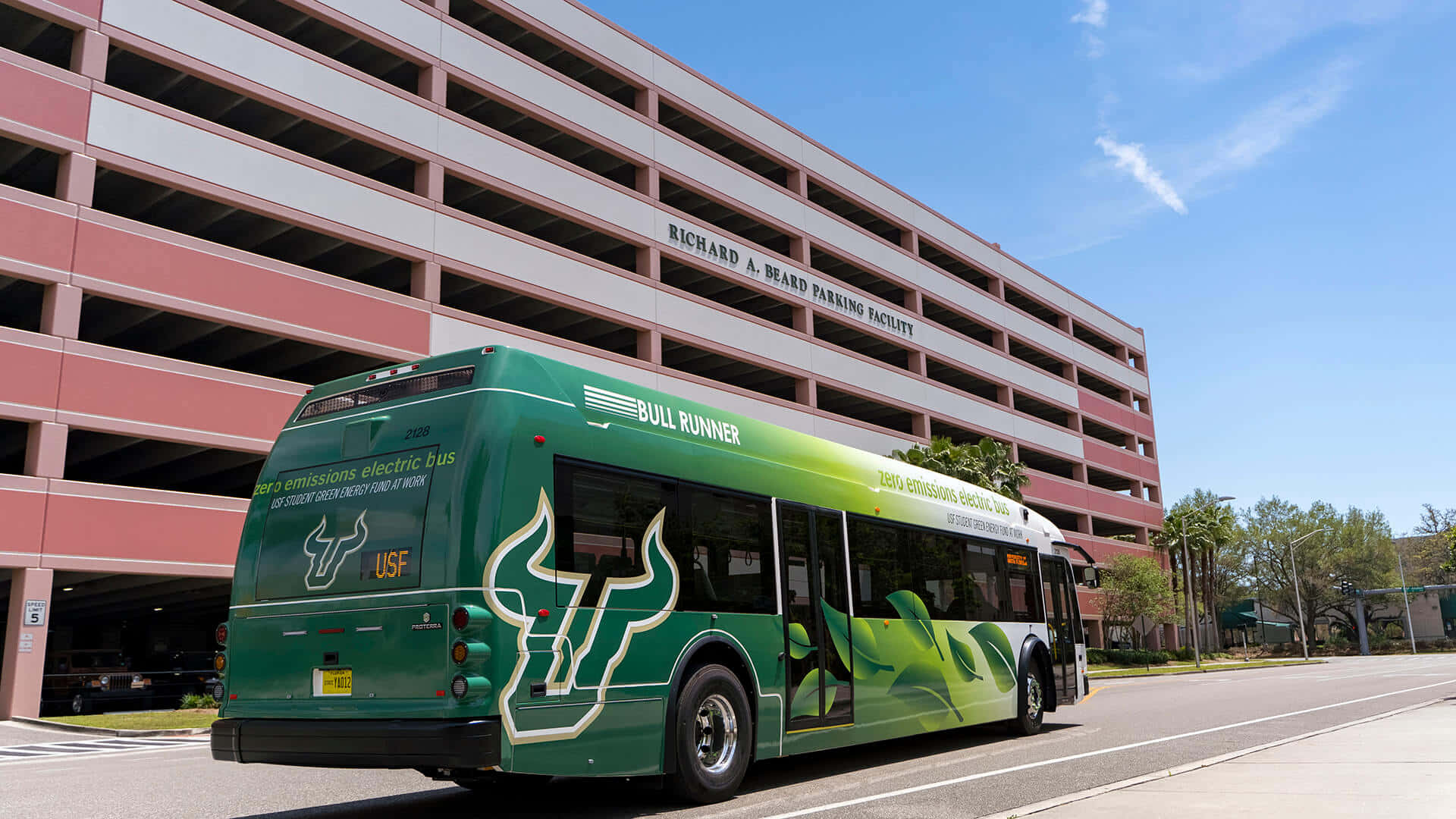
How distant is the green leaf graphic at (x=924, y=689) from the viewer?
38.5 ft

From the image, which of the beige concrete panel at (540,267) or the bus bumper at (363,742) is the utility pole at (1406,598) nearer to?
the beige concrete panel at (540,267)

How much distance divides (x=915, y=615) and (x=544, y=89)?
30.3m

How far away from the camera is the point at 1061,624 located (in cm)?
1589

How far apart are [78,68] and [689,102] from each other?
23.5 m

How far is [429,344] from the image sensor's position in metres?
32.5

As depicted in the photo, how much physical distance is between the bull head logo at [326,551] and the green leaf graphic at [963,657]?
7619mm

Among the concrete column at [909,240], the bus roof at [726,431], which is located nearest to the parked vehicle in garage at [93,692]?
the bus roof at [726,431]

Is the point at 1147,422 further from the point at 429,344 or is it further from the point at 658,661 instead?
the point at 658,661

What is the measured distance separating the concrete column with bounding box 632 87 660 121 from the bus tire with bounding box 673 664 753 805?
35.7 metres

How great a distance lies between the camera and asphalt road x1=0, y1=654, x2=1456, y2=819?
8508mm

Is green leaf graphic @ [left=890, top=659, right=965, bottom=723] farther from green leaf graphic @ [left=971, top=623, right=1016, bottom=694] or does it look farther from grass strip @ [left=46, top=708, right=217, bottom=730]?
grass strip @ [left=46, top=708, right=217, bottom=730]

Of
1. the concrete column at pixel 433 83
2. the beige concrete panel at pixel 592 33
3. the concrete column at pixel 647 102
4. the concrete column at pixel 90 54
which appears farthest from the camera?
the concrete column at pixel 647 102

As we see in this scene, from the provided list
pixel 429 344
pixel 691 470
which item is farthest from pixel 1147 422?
pixel 691 470

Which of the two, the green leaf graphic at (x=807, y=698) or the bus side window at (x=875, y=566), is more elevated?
the bus side window at (x=875, y=566)
